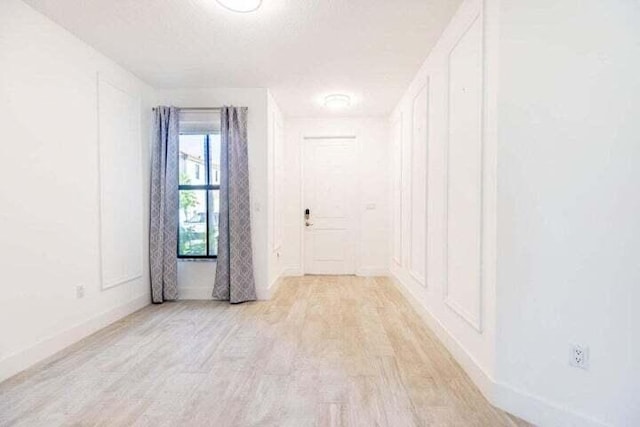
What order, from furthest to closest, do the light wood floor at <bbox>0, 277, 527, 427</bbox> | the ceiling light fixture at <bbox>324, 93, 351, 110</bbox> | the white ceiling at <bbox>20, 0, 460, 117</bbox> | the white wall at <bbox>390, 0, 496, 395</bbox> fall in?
the ceiling light fixture at <bbox>324, 93, 351, 110</bbox> → the white ceiling at <bbox>20, 0, 460, 117</bbox> → the white wall at <bbox>390, 0, 496, 395</bbox> → the light wood floor at <bbox>0, 277, 527, 427</bbox>

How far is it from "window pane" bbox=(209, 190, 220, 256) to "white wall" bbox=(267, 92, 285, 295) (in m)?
0.64

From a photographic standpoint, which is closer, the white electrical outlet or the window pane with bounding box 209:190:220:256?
the white electrical outlet

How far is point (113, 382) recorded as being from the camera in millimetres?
2436

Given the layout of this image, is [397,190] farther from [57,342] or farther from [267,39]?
[57,342]

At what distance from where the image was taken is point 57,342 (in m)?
2.97

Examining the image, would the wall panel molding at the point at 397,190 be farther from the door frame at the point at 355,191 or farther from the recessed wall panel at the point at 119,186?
the recessed wall panel at the point at 119,186

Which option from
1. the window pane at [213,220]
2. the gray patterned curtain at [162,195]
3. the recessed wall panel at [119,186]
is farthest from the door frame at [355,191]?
the recessed wall panel at [119,186]

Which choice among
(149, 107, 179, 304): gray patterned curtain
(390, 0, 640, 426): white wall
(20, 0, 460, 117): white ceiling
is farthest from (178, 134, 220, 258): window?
(390, 0, 640, 426): white wall

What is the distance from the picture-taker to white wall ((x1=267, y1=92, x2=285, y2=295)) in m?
4.78

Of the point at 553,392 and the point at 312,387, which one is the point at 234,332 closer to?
the point at 312,387

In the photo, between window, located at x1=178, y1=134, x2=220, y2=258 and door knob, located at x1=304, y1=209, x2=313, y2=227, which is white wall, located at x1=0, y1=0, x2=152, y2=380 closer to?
window, located at x1=178, y1=134, x2=220, y2=258

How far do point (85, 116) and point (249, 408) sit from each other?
2866 mm

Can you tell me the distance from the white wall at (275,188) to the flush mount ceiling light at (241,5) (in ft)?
6.52

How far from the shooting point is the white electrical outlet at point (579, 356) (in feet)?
5.92
